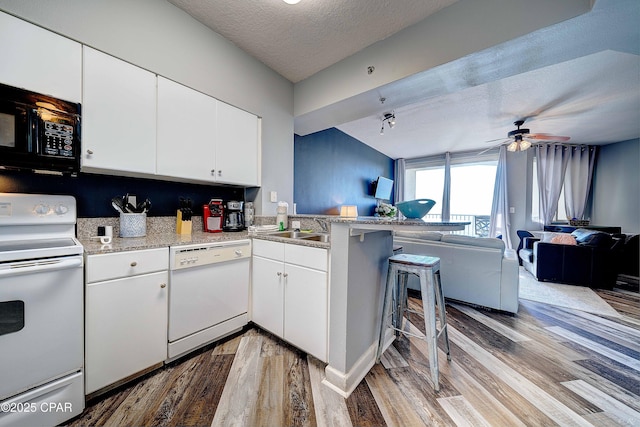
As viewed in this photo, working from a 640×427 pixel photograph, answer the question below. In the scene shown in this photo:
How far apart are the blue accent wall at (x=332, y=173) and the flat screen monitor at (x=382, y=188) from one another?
0.16m

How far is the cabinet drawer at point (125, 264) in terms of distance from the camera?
125 cm

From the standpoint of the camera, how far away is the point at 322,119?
9.25ft

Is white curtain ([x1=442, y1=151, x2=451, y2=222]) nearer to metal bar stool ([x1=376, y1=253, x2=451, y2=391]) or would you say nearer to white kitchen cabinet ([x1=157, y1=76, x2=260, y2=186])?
metal bar stool ([x1=376, y1=253, x2=451, y2=391])

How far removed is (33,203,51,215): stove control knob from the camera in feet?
4.53

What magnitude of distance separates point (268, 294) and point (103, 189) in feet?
4.93

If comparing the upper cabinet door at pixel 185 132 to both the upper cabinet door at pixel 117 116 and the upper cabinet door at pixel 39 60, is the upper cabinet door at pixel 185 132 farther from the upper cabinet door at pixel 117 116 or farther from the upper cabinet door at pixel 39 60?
the upper cabinet door at pixel 39 60

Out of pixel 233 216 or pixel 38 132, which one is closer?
pixel 38 132

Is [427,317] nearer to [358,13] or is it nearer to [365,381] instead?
[365,381]

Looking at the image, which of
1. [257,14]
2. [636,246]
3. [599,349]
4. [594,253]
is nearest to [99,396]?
[257,14]

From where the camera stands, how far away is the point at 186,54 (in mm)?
1867

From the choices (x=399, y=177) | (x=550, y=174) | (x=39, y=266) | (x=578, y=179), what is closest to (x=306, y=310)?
(x=39, y=266)

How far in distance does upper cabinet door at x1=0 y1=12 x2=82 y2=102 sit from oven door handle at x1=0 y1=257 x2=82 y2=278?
0.95 meters

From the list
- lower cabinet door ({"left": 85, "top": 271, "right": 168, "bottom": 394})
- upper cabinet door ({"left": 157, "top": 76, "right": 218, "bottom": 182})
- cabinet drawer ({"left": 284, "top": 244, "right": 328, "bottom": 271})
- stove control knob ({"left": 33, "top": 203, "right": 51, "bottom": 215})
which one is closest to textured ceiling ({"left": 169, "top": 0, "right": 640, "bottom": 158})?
upper cabinet door ({"left": 157, "top": 76, "right": 218, "bottom": 182})

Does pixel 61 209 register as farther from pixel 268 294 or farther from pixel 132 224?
pixel 268 294
